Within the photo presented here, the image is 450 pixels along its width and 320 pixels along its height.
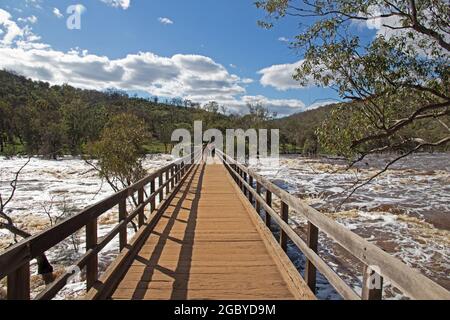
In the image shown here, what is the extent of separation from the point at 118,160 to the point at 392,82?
535 inches

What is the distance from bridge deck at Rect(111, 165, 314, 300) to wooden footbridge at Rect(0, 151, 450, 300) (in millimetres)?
11

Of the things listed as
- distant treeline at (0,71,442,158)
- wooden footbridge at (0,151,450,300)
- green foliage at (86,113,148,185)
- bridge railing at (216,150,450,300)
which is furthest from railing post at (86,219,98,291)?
distant treeline at (0,71,442,158)

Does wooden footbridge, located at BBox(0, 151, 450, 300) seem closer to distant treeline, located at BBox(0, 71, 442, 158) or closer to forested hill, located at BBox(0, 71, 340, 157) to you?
distant treeline, located at BBox(0, 71, 442, 158)

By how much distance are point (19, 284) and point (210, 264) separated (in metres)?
2.67

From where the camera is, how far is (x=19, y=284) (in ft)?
6.55

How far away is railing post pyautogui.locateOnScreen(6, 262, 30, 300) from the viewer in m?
1.96

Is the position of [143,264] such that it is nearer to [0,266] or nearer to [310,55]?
[0,266]

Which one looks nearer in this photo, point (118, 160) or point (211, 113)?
point (118, 160)

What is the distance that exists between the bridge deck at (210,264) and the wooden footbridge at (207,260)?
0.01 m

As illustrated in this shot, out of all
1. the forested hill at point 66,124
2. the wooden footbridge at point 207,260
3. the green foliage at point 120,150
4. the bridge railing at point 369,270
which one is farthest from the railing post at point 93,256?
the forested hill at point 66,124

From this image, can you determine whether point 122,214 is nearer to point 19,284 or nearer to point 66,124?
point 19,284
